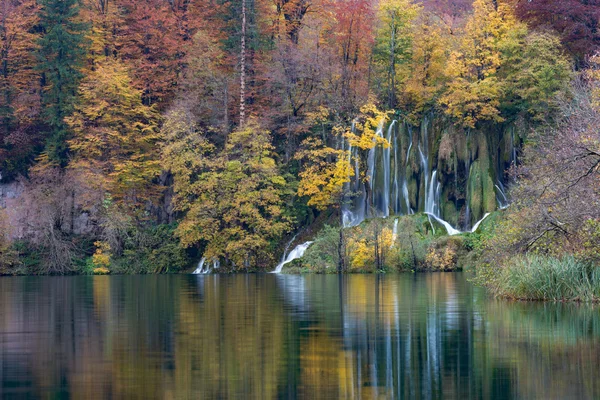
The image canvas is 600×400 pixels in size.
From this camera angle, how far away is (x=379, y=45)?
176 feet

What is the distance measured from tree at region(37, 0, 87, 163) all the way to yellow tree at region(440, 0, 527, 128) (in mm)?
22500

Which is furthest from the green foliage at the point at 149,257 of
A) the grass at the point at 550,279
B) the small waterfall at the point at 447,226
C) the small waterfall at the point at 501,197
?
the grass at the point at 550,279

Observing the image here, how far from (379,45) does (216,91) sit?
10.3 metres

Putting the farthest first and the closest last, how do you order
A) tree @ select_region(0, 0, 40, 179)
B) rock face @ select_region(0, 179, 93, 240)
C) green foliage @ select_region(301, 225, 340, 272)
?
tree @ select_region(0, 0, 40, 179) → rock face @ select_region(0, 179, 93, 240) → green foliage @ select_region(301, 225, 340, 272)

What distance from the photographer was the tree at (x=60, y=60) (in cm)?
5394

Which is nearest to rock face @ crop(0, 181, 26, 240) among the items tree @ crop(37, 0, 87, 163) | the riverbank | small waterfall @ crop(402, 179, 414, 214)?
tree @ crop(37, 0, 87, 163)

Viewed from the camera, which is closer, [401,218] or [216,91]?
[401,218]

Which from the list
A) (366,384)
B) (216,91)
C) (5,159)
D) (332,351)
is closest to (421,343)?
(332,351)

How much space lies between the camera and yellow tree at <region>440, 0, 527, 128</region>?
1948 inches

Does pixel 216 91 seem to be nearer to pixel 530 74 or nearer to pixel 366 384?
pixel 530 74

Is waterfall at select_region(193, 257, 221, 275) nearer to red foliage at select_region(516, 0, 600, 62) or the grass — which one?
red foliage at select_region(516, 0, 600, 62)

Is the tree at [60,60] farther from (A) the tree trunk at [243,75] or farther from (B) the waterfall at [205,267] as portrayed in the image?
(B) the waterfall at [205,267]

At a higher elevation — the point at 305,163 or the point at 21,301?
the point at 305,163

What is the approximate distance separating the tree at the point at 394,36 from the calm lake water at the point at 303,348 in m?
29.1
